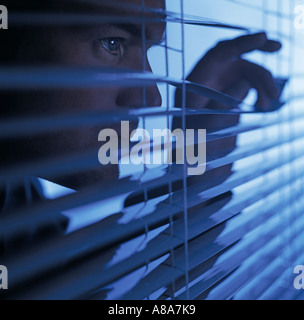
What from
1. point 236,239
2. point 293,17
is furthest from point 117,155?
point 293,17

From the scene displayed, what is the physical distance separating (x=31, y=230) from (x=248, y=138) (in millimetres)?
821

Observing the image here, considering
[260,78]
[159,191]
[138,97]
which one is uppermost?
[260,78]

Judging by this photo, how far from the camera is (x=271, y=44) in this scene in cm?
130

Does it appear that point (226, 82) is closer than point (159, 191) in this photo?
No

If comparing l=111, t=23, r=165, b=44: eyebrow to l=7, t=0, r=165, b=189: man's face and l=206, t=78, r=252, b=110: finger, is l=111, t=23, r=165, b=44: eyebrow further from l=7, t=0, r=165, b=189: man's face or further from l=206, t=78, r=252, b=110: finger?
l=206, t=78, r=252, b=110: finger

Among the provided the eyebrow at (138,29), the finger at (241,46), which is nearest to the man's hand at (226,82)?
the finger at (241,46)

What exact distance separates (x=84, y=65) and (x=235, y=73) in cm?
66

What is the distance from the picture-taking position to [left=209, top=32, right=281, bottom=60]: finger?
1.09 m

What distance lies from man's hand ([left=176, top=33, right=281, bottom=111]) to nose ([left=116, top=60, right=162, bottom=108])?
238mm

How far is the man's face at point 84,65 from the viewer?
68 centimetres

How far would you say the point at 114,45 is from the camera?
824mm

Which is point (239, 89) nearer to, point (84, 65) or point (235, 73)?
point (235, 73)

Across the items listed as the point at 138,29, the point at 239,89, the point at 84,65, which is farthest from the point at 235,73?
the point at 84,65

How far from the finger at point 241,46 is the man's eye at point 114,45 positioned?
328 millimetres
